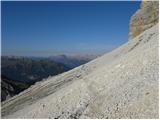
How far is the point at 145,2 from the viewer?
43469 mm

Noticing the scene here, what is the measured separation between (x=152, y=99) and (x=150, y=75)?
2.21 m

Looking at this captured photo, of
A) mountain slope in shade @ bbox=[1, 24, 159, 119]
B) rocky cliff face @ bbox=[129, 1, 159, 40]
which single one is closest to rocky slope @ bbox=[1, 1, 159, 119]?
mountain slope in shade @ bbox=[1, 24, 159, 119]

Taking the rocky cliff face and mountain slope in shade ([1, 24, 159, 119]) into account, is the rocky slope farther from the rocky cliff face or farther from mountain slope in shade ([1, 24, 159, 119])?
the rocky cliff face

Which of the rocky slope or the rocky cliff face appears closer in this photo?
the rocky slope

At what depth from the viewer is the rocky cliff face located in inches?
1551

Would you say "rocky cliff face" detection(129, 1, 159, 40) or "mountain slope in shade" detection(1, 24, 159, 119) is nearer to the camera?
"mountain slope in shade" detection(1, 24, 159, 119)

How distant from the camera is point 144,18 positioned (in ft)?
136

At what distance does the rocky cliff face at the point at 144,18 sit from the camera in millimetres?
39400

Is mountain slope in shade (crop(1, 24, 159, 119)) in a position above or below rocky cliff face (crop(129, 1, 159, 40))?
below

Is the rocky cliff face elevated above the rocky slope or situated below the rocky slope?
above

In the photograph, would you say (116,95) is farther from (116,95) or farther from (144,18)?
(144,18)

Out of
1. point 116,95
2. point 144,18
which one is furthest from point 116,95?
point 144,18

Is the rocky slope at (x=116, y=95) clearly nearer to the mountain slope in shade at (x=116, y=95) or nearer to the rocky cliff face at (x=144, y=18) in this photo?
the mountain slope in shade at (x=116, y=95)

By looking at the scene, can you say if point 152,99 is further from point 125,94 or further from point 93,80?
point 93,80
